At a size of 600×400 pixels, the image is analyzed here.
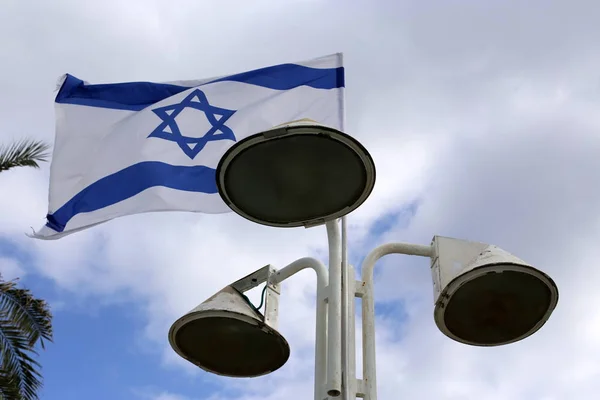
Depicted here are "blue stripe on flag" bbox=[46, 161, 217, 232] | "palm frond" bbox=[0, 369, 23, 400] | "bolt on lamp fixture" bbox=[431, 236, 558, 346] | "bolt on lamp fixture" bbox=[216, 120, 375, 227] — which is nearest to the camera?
"bolt on lamp fixture" bbox=[216, 120, 375, 227]

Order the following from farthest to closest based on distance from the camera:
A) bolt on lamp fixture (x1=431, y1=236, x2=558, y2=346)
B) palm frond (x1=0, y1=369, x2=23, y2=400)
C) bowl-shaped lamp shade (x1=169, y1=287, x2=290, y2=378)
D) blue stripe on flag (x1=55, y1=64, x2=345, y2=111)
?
palm frond (x1=0, y1=369, x2=23, y2=400) → blue stripe on flag (x1=55, y1=64, x2=345, y2=111) → bowl-shaped lamp shade (x1=169, y1=287, x2=290, y2=378) → bolt on lamp fixture (x1=431, y1=236, x2=558, y2=346)

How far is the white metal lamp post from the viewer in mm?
4441

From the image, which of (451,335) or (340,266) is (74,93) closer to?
(340,266)

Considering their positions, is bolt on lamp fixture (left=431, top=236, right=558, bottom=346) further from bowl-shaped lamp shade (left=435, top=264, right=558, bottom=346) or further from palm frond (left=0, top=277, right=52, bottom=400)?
palm frond (left=0, top=277, right=52, bottom=400)

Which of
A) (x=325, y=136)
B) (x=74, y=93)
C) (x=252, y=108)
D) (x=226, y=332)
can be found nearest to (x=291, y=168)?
(x=325, y=136)

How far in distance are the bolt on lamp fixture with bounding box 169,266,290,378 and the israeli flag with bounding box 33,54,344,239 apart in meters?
1.90

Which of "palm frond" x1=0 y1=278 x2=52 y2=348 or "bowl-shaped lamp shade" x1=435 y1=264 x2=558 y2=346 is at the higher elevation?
"palm frond" x1=0 y1=278 x2=52 y2=348

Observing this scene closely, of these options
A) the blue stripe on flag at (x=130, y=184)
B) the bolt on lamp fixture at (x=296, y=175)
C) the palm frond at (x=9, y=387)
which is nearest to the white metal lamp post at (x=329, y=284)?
the bolt on lamp fixture at (x=296, y=175)

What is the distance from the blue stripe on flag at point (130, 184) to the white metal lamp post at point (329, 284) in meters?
2.18

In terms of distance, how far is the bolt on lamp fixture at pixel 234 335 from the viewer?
16.0ft

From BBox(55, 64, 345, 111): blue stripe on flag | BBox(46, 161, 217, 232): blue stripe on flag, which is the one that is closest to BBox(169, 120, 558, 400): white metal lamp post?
BBox(46, 161, 217, 232): blue stripe on flag

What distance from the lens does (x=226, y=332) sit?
16.3ft

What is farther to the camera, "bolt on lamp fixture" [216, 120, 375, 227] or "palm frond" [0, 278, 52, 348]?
"palm frond" [0, 278, 52, 348]

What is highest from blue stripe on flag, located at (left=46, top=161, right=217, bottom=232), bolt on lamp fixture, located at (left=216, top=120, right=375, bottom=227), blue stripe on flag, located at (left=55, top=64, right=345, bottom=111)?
blue stripe on flag, located at (left=55, top=64, right=345, bottom=111)
